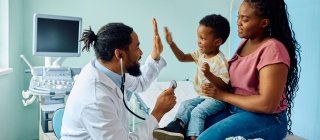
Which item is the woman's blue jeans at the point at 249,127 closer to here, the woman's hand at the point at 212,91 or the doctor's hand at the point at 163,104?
the woman's hand at the point at 212,91

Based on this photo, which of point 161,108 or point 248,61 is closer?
point 248,61

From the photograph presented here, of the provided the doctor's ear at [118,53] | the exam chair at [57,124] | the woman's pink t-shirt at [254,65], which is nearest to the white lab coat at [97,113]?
the doctor's ear at [118,53]

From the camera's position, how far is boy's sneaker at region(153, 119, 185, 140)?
1.27m

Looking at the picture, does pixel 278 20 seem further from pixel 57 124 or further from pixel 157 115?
Answer: pixel 57 124

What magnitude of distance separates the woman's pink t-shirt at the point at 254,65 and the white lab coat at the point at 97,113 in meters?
0.39

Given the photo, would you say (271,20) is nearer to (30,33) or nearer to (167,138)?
(167,138)

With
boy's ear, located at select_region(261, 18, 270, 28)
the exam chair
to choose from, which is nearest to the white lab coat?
the exam chair

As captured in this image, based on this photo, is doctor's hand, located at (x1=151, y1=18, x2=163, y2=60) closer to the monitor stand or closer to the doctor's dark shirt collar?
the doctor's dark shirt collar

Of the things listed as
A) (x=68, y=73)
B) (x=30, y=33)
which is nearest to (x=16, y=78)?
(x=30, y=33)

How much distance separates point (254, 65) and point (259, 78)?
6 centimetres

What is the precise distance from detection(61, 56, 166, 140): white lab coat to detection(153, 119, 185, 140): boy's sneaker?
0.03 meters

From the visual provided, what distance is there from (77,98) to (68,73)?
1.12m

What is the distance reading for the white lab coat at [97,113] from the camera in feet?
3.82

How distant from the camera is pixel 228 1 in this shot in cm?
333
